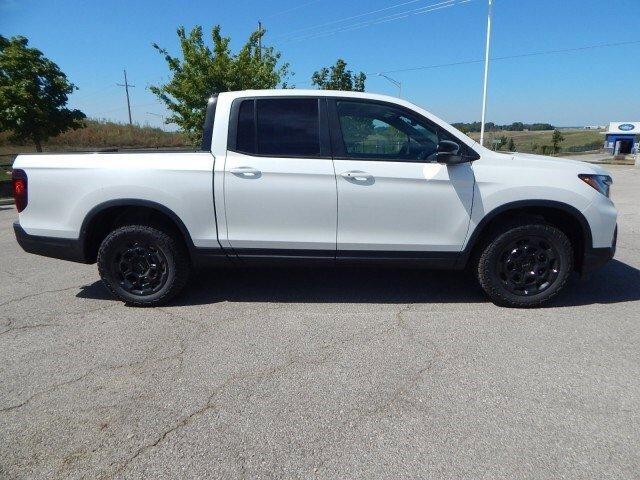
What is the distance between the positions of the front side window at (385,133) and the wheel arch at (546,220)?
76 cm

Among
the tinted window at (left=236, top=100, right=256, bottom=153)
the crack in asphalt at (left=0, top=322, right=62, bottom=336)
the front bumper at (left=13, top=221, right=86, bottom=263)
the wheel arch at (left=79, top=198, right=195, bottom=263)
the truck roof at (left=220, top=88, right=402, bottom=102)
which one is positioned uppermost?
the truck roof at (left=220, top=88, right=402, bottom=102)

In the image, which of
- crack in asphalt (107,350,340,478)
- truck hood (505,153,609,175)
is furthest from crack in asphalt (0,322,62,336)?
truck hood (505,153,609,175)

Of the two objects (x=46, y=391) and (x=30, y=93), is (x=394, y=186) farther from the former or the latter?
(x=30, y=93)

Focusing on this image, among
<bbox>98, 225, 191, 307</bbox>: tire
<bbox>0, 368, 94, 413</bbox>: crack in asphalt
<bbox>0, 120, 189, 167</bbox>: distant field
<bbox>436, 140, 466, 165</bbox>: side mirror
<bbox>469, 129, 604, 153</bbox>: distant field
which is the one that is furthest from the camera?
<bbox>469, 129, 604, 153</bbox>: distant field

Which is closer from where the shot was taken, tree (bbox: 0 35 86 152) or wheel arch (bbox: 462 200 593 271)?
wheel arch (bbox: 462 200 593 271)

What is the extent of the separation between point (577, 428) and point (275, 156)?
2816 millimetres

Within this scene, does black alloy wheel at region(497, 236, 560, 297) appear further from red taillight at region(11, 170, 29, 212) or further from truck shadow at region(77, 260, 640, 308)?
red taillight at region(11, 170, 29, 212)

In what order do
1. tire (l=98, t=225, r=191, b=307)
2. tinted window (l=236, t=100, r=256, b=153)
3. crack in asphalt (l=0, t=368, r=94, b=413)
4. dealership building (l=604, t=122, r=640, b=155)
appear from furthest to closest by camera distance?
dealership building (l=604, t=122, r=640, b=155)
tire (l=98, t=225, r=191, b=307)
tinted window (l=236, t=100, r=256, b=153)
crack in asphalt (l=0, t=368, r=94, b=413)

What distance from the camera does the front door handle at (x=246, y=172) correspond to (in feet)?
11.9

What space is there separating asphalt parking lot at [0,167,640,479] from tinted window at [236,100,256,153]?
145 centimetres

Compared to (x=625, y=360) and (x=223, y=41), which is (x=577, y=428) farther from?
(x=223, y=41)

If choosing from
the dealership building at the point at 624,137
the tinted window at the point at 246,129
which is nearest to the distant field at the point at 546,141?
the dealership building at the point at 624,137

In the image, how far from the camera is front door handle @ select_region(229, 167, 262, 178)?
3.62 m

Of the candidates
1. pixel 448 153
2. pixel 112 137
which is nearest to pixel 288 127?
pixel 448 153
